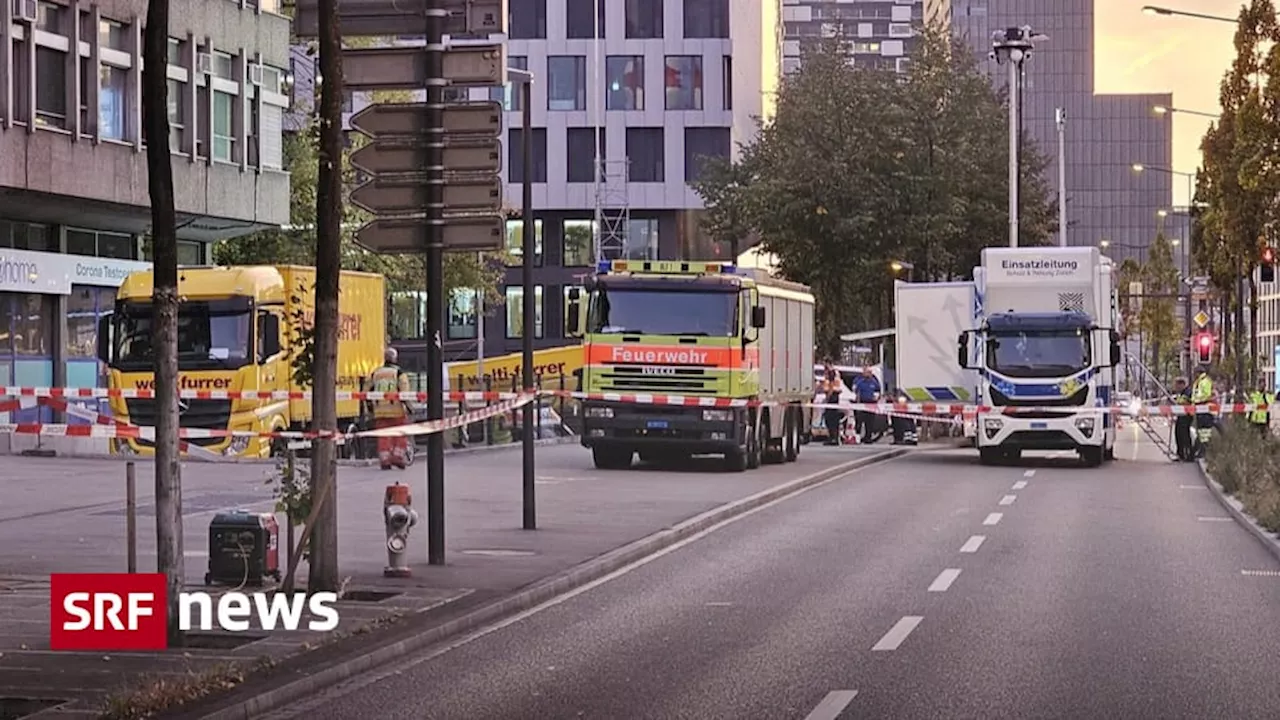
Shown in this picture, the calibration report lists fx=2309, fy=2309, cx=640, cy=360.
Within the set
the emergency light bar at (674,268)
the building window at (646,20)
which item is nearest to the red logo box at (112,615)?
the emergency light bar at (674,268)

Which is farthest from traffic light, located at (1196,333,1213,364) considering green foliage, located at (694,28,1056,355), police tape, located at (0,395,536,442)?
police tape, located at (0,395,536,442)

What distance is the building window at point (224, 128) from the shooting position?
161 ft

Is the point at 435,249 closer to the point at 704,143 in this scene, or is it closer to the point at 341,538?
the point at 341,538

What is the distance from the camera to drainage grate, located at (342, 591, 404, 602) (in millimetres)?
15609

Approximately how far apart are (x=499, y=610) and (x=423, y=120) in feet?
14.2

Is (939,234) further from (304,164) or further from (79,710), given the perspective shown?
(79,710)

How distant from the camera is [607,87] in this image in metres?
92.4

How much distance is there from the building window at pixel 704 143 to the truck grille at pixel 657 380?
5611 cm

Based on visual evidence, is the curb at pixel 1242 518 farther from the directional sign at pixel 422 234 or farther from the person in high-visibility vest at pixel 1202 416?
the directional sign at pixel 422 234

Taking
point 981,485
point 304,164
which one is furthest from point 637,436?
point 304,164

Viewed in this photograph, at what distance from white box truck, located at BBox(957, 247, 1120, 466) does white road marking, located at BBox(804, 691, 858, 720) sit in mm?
27820

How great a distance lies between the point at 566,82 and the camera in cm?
9306

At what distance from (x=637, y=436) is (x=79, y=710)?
24904mm

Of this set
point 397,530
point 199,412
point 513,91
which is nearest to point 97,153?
point 199,412
